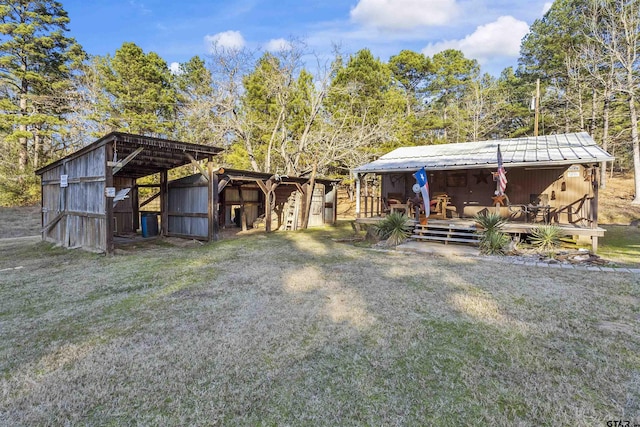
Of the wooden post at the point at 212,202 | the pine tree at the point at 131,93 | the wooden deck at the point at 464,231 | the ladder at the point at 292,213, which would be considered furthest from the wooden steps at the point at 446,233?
the pine tree at the point at 131,93

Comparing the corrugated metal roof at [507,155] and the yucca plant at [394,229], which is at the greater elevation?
the corrugated metal roof at [507,155]

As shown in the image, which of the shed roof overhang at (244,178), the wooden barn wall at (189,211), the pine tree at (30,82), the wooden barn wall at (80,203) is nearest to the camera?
the wooden barn wall at (80,203)

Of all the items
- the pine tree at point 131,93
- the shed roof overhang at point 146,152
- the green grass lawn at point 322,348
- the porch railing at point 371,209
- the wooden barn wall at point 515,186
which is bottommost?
the green grass lawn at point 322,348

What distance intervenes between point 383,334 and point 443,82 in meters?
27.7

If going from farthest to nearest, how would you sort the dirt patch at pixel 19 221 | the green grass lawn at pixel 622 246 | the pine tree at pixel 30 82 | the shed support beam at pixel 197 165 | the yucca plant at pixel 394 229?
1. the pine tree at pixel 30 82
2. the dirt patch at pixel 19 221
3. the shed support beam at pixel 197 165
4. the yucca plant at pixel 394 229
5. the green grass lawn at pixel 622 246

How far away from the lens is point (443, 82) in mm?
26578

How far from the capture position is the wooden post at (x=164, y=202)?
1174cm

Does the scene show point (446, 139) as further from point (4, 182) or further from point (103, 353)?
point (4, 182)

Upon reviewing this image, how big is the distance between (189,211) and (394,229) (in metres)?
7.02

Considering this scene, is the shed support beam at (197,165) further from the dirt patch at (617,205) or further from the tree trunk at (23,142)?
the dirt patch at (617,205)

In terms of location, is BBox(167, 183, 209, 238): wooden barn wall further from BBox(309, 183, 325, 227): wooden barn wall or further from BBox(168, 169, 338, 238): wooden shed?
BBox(309, 183, 325, 227): wooden barn wall

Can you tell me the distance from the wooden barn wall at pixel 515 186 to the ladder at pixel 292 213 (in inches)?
172

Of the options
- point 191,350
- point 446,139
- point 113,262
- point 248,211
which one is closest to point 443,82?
point 446,139

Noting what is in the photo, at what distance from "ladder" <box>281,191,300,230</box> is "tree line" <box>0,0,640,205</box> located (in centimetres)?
432
